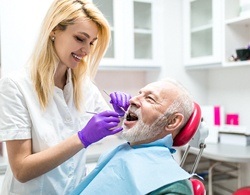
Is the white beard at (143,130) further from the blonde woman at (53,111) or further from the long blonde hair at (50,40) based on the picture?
the long blonde hair at (50,40)

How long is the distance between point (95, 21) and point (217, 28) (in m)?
1.62

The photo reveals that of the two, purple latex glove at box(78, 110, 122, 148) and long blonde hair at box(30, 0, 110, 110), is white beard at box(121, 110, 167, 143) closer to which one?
purple latex glove at box(78, 110, 122, 148)

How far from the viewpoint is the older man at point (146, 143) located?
3.84 ft

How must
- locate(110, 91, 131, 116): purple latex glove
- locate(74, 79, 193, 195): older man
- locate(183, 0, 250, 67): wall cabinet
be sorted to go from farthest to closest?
1. locate(183, 0, 250, 67): wall cabinet
2. locate(110, 91, 131, 116): purple latex glove
3. locate(74, 79, 193, 195): older man

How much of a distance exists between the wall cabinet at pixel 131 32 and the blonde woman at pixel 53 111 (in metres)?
1.31

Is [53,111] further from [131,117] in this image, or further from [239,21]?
[239,21]

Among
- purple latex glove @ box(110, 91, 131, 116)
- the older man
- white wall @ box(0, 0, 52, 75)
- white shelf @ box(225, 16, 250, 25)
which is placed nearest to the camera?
the older man

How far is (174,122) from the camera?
131cm

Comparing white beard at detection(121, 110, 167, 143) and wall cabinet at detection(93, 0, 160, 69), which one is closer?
white beard at detection(121, 110, 167, 143)

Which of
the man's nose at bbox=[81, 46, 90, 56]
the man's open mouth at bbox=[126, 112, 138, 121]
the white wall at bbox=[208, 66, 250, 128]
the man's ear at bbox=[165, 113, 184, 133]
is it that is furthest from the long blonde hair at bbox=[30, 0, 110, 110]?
the white wall at bbox=[208, 66, 250, 128]

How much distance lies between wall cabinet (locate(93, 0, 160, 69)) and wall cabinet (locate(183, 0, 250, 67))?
0.34m

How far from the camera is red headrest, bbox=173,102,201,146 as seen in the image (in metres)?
1.26

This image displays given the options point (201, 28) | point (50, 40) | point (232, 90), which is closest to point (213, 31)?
point (201, 28)

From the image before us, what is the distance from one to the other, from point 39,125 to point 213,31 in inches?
77.5
